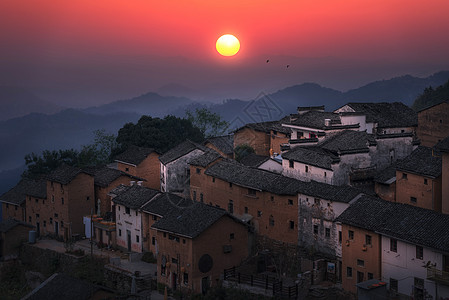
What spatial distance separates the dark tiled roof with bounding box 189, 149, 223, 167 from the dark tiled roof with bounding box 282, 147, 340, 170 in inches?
189

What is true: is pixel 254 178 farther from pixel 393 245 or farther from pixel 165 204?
pixel 393 245

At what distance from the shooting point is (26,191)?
4309 cm

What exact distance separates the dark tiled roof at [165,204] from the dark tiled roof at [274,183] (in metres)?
2.89

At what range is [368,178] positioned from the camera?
107 feet

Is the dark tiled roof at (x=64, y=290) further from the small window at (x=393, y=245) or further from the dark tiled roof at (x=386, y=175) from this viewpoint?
the dark tiled roof at (x=386, y=175)

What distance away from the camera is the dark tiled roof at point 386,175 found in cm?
3104

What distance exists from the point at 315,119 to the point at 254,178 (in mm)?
10470

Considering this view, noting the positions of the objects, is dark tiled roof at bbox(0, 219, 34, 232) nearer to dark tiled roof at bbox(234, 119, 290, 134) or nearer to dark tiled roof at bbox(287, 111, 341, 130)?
dark tiled roof at bbox(234, 119, 290, 134)

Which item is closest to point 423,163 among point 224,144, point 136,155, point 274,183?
point 274,183

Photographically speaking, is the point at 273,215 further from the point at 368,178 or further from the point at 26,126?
the point at 26,126

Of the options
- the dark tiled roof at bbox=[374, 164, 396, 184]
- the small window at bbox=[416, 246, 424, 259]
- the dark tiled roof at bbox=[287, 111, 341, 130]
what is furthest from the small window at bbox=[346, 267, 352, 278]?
the dark tiled roof at bbox=[287, 111, 341, 130]

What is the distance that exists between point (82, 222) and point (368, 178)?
18945 millimetres

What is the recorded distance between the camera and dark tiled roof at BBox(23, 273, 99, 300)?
86.4 ft

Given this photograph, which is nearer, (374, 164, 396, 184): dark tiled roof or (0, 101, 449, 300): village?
(0, 101, 449, 300): village
